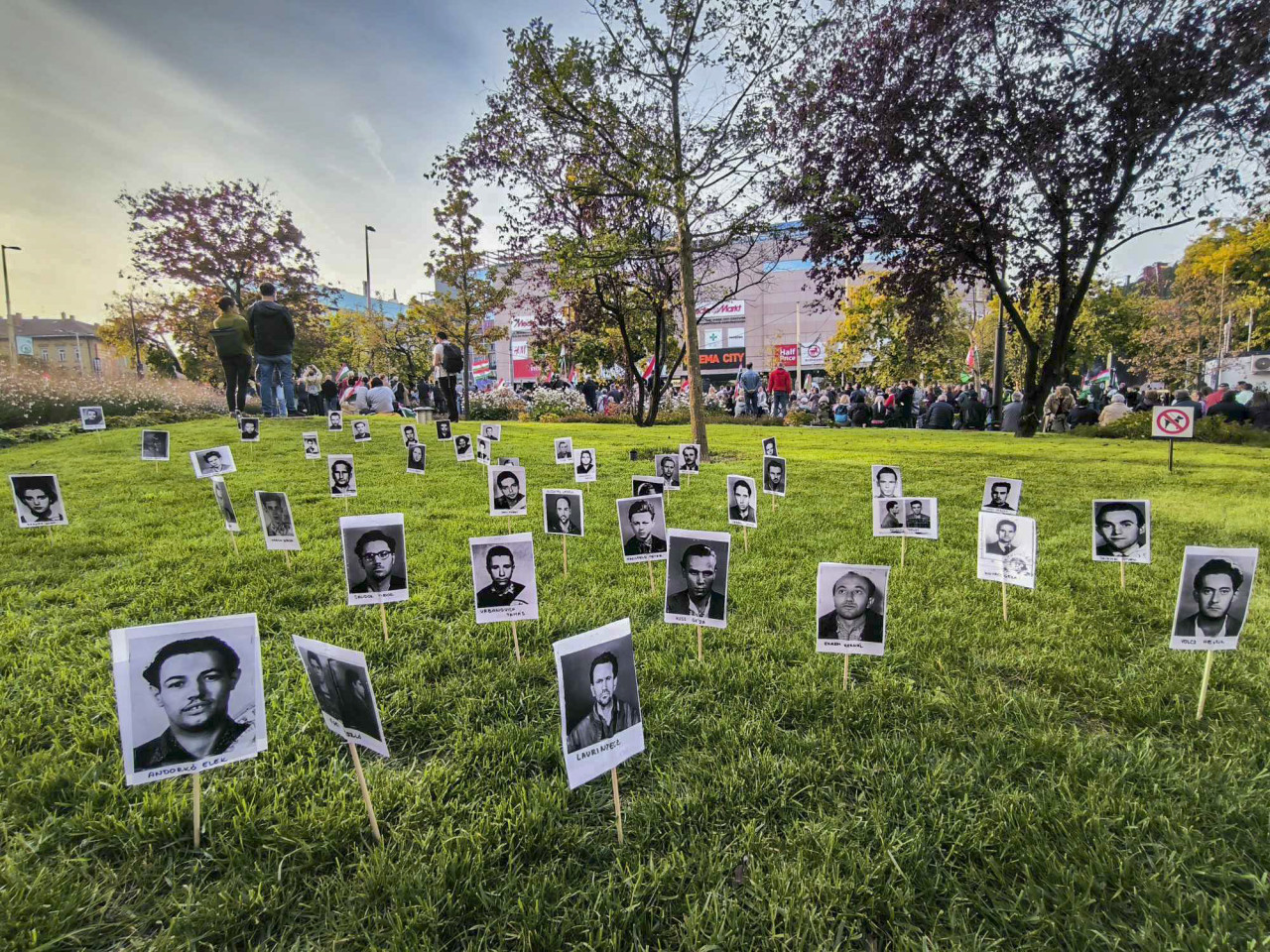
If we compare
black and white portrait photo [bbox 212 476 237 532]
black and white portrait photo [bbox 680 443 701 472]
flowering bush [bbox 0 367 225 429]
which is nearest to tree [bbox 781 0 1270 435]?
black and white portrait photo [bbox 680 443 701 472]

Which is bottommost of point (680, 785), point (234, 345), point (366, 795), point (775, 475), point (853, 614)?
point (680, 785)

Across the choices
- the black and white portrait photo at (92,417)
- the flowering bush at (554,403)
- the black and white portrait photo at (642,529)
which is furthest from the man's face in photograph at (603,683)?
the flowering bush at (554,403)

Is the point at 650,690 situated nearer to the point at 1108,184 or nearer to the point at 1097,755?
the point at 1097,755

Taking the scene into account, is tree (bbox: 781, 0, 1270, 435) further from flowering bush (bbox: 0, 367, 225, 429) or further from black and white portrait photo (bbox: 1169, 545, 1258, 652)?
flowering bush (bbox: 0, 367, 225, 429)

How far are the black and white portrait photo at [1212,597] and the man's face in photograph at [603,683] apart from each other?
7.30 feet

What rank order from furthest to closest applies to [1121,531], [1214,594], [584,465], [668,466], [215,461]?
1. [584,465]
2. [215,461]
3. [668,466]
4. [1121,531]
5. [1214,594]

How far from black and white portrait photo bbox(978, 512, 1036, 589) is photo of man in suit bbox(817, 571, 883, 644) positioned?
4.01 ft

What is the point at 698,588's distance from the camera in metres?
2.47

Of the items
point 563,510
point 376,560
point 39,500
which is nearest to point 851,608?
point 563,510

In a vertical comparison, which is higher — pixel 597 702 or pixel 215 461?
pixel 215 461

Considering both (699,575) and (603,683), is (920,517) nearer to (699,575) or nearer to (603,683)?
(699,575)

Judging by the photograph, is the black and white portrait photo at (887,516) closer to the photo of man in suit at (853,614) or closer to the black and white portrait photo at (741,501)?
the black and white portrait photo at (741,501)

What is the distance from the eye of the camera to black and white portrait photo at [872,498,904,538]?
12.3ft

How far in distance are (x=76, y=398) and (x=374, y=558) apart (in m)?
16.7
